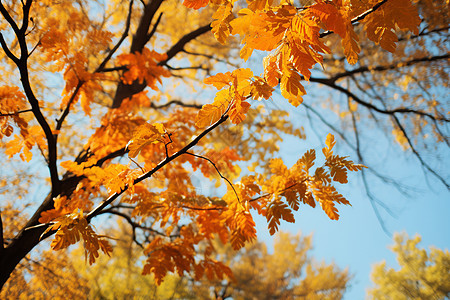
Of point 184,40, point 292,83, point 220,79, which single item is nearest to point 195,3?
point 220,79

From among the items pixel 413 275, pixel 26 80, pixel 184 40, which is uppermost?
pixel 184 40

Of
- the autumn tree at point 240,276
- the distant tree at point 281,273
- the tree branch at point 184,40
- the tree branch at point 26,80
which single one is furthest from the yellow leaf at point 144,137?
the distant tree at point 281,273

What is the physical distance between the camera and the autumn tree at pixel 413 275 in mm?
9898

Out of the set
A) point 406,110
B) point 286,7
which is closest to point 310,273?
point 406,110

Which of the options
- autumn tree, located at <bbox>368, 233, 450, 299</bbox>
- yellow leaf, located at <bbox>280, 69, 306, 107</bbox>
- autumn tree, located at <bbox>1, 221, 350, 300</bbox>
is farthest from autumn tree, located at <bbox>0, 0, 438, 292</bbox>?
autumn tree, located at <bbox>368, 233, 450, 299</bbox>

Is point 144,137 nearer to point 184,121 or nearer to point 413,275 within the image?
point 184,121

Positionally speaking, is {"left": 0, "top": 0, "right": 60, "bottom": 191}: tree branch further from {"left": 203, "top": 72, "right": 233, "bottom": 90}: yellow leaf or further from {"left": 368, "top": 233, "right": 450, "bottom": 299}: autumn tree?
{"left": 368, "top": 233, "right": 450, "bottom": 299}: autumn tree

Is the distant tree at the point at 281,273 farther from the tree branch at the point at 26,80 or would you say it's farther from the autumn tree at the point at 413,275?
the tree branch at the point at 26,80

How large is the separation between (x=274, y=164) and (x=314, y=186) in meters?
0.25

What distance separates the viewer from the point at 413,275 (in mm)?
11305

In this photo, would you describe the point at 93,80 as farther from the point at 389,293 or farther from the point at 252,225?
the point at 389,293

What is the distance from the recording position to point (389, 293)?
1212 centimetres

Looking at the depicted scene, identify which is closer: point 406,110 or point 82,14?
point 82,14

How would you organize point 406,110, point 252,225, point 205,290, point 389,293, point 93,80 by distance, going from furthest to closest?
point 389,293
point 205,290
point 406,110
point 93,80
point 252,225
